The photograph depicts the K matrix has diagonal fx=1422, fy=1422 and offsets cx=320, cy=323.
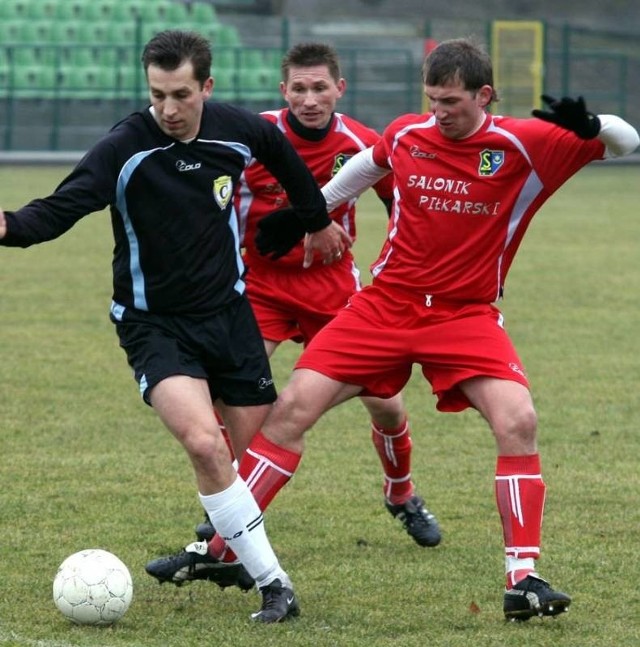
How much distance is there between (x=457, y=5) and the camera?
1284 inches

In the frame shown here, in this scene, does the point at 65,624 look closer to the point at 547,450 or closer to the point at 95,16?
the point at 547,450

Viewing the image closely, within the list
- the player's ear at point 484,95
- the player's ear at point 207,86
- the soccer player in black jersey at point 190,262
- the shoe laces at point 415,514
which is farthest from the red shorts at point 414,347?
the player's ear at point 207,86

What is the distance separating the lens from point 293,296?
6.18 m

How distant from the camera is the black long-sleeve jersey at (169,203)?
185 inches

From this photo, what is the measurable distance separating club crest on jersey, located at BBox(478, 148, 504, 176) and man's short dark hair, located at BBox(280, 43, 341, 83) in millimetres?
1180

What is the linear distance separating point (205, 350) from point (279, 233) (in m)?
0.87

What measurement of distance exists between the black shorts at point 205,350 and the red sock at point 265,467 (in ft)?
0.56

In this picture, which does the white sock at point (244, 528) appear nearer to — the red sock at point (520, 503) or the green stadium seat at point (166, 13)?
the red sock at point (520, 503)

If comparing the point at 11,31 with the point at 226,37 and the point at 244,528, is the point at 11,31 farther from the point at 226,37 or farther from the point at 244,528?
the point at 244,528

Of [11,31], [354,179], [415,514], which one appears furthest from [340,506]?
[11,31]

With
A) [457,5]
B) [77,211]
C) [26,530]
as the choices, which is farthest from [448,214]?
[457,5]

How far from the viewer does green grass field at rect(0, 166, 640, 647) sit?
4641 millimetres

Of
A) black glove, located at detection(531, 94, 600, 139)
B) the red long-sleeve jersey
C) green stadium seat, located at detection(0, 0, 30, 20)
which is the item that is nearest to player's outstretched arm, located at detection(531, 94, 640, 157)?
black glove, located at detection(531, 94, 600, 139)

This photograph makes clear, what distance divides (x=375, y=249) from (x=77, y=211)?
11.6 metres
